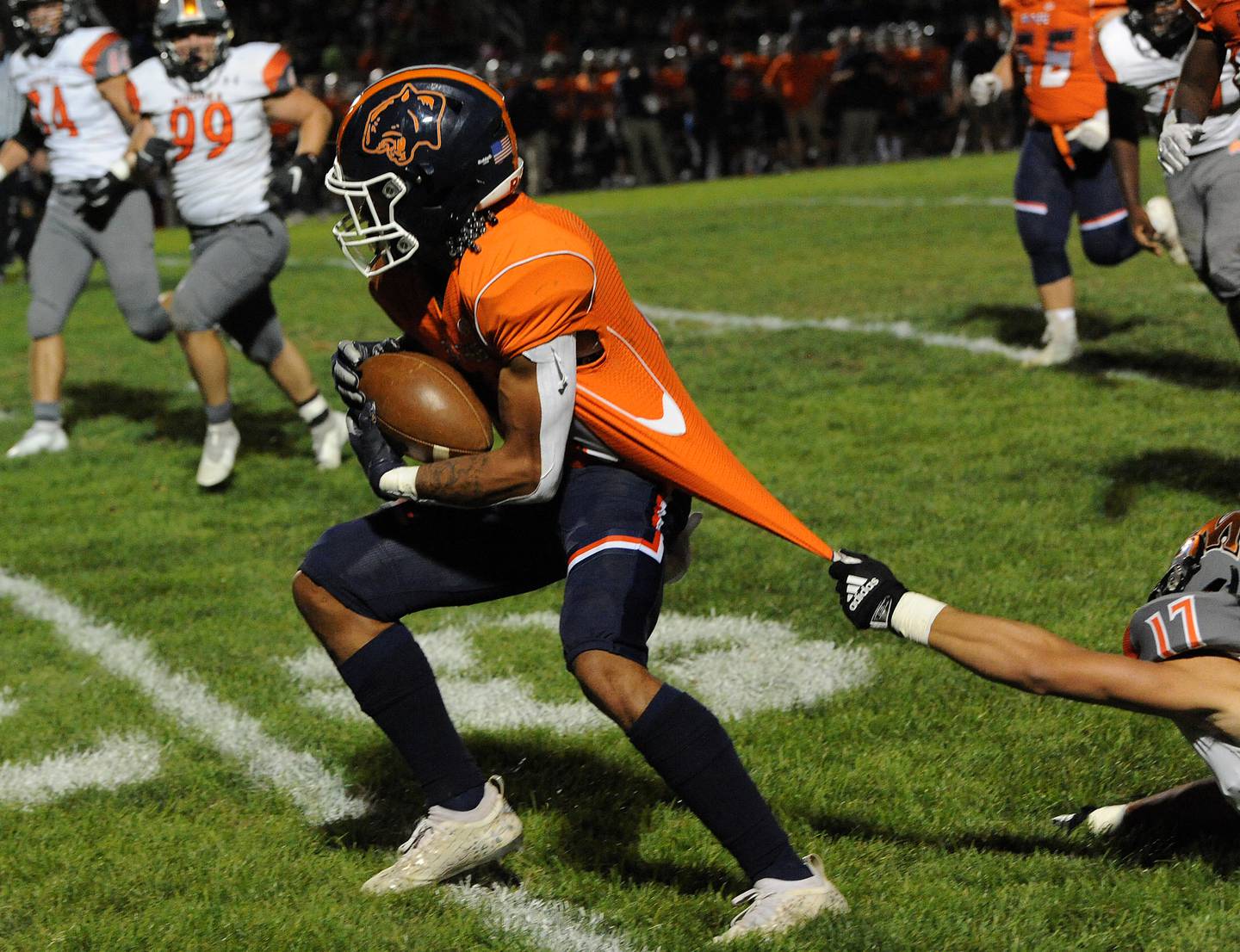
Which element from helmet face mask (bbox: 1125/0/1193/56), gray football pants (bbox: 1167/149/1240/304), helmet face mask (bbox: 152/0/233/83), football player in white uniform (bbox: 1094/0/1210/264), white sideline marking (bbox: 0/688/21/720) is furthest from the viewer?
helmet face mask (bbox: 152/0/233/83)

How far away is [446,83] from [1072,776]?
1.91 m

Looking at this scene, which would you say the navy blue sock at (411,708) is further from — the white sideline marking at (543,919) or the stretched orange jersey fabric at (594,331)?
the stretched orange jersey fabric at (594,331)

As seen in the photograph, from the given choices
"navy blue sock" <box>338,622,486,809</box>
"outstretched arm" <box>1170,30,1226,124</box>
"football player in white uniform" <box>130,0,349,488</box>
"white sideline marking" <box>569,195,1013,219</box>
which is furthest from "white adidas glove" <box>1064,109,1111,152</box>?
"white sideline marking" <box>569,195,1013,219</box>

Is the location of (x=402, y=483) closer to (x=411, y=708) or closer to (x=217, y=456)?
(x=411, y=708)

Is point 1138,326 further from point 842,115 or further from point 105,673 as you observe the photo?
point 842,115

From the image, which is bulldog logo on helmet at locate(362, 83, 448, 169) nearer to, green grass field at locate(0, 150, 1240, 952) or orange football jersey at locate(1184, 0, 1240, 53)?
green grass field at locate(0, 150, 1240, 952)

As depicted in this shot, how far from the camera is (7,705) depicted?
405 cm

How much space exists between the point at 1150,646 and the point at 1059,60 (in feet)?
16.7

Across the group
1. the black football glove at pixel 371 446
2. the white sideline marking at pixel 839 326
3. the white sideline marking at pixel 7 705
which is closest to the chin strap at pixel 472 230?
the black football glove at pixel 371 446

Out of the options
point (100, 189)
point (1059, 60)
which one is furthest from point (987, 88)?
point (100, 189)

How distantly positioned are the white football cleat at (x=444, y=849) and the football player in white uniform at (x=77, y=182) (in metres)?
4.31

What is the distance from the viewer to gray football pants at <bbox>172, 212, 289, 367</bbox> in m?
5.99

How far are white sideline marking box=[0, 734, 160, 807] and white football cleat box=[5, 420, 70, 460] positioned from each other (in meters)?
3.61

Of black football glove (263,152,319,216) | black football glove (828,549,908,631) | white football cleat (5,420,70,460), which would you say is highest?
black football glove (828,549,908,631)
